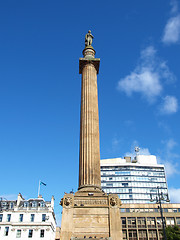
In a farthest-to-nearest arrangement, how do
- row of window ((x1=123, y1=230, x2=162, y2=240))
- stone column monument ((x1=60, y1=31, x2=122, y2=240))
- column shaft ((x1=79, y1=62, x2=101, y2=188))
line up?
row of window ((x1=123, y1=230, x2=162, y2=240)) < column shaft ((x1=79, y1=62, x2=101, y2=188)) < stone column monument ((x1=60, y1=31, x2=122, y2=240))

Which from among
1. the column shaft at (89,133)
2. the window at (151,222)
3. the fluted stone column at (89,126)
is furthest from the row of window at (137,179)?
the column shaft at (89,133)

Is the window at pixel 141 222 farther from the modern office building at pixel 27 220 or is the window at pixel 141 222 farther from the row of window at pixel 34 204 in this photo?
the row of window at pixel 34 204

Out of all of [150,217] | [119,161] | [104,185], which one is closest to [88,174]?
[150,217]

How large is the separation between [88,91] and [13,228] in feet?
132

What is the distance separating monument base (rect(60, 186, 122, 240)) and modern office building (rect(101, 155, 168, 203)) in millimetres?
87578

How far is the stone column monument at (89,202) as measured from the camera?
67.7 ft

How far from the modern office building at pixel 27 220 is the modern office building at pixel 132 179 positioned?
54694mm

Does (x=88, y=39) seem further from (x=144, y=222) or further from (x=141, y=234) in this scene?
(x=141, y=234)

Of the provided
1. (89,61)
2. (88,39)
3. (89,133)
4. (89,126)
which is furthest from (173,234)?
(88,39)

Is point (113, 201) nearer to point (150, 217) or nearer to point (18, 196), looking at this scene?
point (18, 196)

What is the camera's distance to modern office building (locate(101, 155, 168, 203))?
106562 mm

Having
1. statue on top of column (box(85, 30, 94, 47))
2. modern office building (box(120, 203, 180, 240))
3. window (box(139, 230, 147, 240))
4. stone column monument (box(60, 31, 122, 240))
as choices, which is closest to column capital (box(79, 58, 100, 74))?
statue on top of column (box(85, 30, 94, 47))

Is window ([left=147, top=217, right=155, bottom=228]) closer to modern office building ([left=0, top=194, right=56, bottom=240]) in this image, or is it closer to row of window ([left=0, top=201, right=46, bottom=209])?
modern office building ([left=0, top=194, right=56, bottom=240])

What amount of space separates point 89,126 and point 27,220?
37.6 meters
